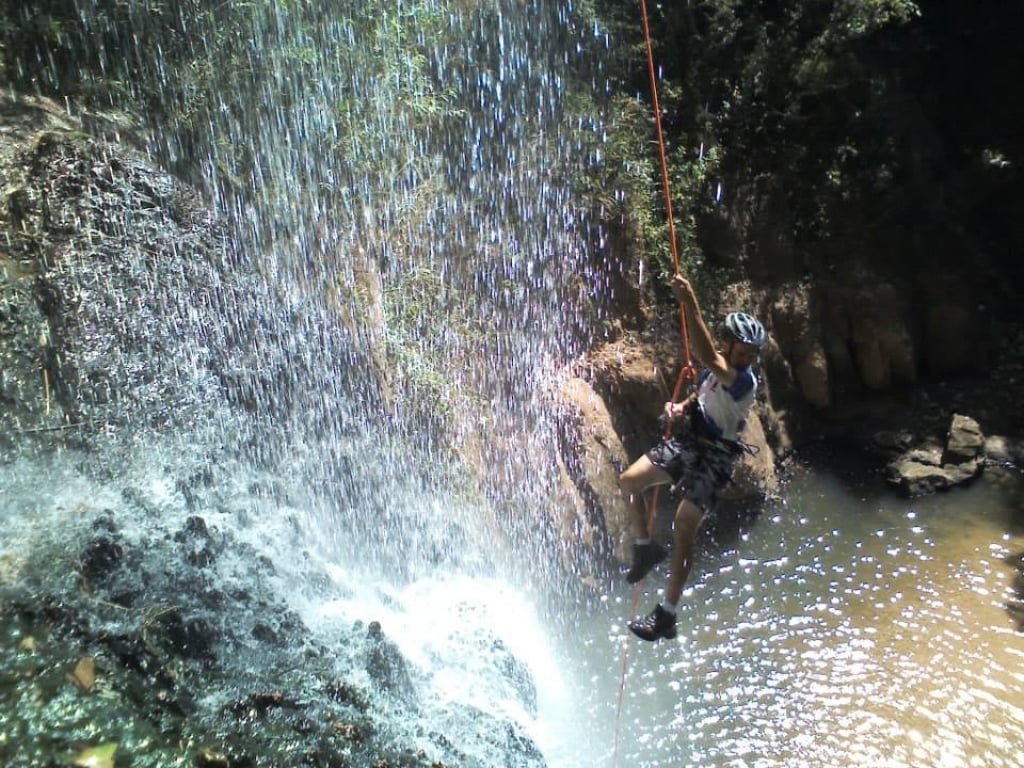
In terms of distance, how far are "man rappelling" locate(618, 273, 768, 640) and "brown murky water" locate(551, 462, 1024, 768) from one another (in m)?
1.33

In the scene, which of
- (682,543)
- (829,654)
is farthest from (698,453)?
(829,654)

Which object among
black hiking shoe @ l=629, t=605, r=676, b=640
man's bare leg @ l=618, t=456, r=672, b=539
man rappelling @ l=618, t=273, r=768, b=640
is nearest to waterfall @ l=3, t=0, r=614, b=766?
black hiking shoe @ l=629, t=605, r=676, b=640

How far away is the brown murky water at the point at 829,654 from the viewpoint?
5289mm

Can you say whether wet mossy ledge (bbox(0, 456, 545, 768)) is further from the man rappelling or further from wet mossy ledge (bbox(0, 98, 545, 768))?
the man rappelling

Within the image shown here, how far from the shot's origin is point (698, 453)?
15.1 feet

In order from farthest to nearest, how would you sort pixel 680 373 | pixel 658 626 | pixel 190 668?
pixel 680 373
pixel 658 626
pixel 190 668

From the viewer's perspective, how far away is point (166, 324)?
5.76 metres

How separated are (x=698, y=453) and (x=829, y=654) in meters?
2.73

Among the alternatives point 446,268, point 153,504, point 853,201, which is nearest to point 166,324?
point 153,504

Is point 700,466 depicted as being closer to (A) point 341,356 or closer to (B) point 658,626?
(B) point 658,626

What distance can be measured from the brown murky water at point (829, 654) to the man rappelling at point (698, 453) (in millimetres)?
1334

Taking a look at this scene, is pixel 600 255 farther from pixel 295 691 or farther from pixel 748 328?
pixel 295 691

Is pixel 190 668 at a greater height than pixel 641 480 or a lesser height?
lesser

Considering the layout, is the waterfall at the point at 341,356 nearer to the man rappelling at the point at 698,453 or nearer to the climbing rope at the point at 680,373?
the climbing rope at the point at 680,373
